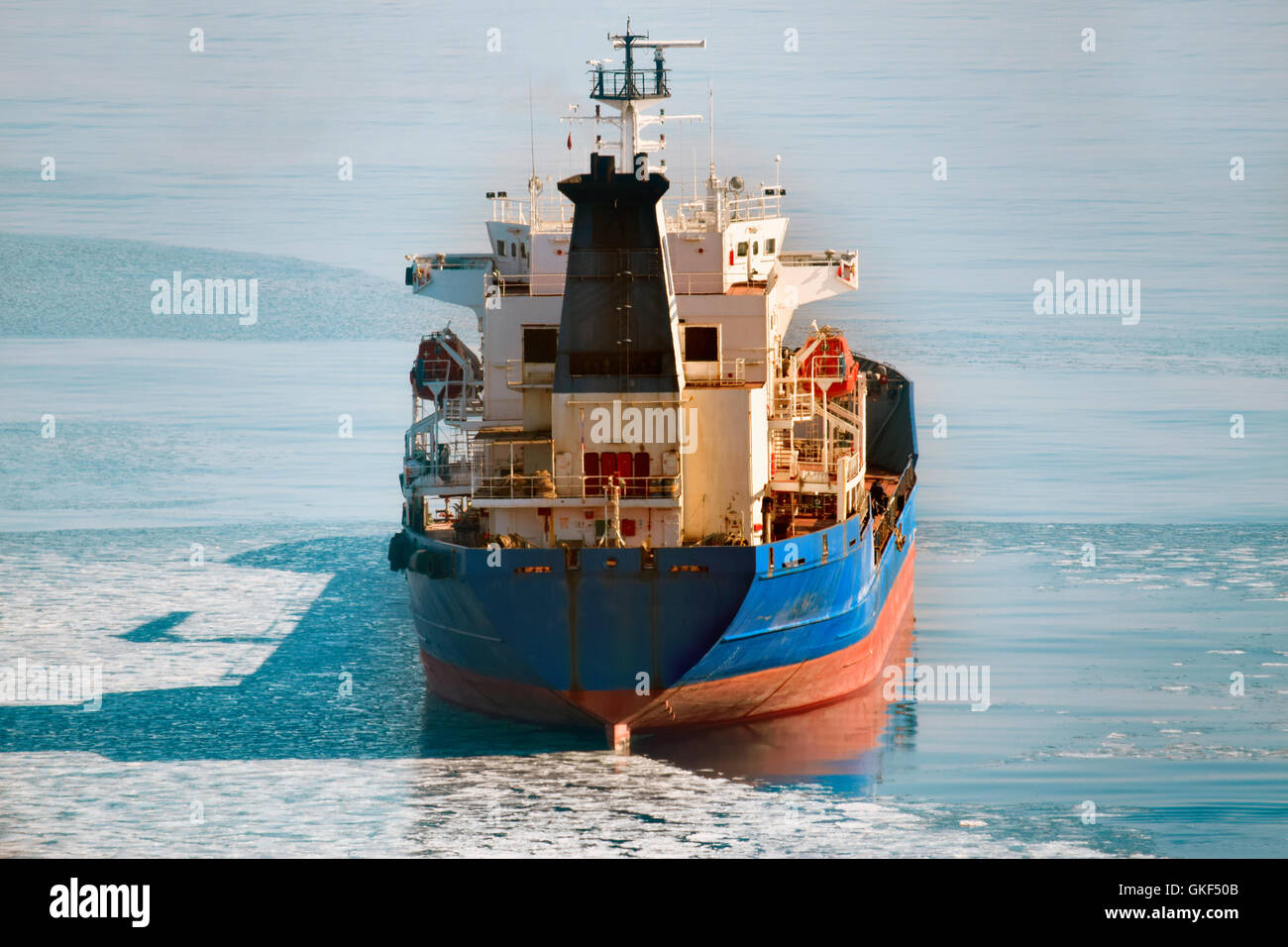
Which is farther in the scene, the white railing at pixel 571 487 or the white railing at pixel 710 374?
the white railing at pixel 710 374

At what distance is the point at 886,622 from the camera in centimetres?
3297

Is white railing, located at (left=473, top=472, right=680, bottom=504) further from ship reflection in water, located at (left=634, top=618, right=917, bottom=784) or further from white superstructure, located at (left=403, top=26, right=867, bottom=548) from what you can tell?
ship reflection in water, located at (left=634, top=618, right=917, bottom=784)

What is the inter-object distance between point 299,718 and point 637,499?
5954 millimetres

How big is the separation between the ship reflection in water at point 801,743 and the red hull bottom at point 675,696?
196mm

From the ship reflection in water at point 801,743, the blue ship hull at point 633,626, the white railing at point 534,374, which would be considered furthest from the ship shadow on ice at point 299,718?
the white railing at point 534,374

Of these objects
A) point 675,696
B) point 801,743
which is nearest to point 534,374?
point 675,696

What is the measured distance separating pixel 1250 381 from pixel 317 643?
39.8m

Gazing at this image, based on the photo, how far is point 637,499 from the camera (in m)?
26.8

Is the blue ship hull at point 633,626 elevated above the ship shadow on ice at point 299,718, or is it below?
above

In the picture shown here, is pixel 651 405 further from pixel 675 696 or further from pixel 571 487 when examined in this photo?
pixel 675 696

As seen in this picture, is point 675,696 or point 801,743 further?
→ point 801,743

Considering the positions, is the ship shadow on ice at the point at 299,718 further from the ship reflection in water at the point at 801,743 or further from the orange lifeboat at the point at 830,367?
the orange lifeboat at the point at 830,367

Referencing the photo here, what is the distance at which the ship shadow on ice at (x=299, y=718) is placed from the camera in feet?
87.1

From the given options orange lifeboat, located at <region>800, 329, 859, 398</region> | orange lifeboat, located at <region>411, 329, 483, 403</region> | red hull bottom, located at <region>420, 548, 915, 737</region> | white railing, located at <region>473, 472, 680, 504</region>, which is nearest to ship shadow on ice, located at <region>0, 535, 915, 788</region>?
red hull bottom, located at <region>420, 548, 915, 737</region>
